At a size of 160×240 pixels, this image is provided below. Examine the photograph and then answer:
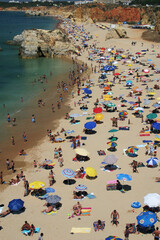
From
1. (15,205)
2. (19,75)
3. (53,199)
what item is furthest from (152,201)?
(19,75)

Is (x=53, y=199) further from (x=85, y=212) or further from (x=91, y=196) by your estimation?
(x=91, y=196)

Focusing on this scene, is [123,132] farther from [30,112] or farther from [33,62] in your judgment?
[33,62]

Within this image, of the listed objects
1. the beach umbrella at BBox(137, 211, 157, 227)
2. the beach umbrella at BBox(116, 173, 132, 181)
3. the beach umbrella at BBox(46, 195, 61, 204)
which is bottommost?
the beach umbrella at BBox(46, 195, 61, 204)

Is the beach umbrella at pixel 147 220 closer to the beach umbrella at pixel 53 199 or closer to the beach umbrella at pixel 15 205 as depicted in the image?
the beach umbrella at pixel 53 199

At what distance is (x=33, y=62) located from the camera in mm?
68875

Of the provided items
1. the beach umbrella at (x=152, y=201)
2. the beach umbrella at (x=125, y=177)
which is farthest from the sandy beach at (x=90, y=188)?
the beach umbrella at (x=152, y=201)

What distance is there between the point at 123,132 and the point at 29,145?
351 inches

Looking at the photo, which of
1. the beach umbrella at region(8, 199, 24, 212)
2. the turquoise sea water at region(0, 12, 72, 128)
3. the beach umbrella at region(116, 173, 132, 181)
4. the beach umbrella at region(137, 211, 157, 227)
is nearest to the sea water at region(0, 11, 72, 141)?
the turquoise sea water at region(0, 12, 72, 128)

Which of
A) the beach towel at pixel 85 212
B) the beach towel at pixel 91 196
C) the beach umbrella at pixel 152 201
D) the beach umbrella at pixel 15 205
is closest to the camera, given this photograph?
the beach umbrella at pixel 152 201

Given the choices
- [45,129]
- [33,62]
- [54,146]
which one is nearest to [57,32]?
[33,62]

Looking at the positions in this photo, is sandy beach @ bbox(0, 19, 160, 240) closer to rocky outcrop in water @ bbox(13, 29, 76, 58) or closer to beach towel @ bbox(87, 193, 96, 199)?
beach towel @ bbox(87, 193, 96, 199)

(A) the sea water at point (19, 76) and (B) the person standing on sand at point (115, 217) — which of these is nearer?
(B) the person standing on sand at point (115, 217)

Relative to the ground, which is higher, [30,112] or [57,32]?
[57,32]

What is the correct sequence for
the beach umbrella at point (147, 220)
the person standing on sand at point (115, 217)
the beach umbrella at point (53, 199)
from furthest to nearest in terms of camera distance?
1. the beach umbrella at point (53, 199)
2. the person standing on sand at point (115, 217)
3. the beach umbrella at point (147, 220)
